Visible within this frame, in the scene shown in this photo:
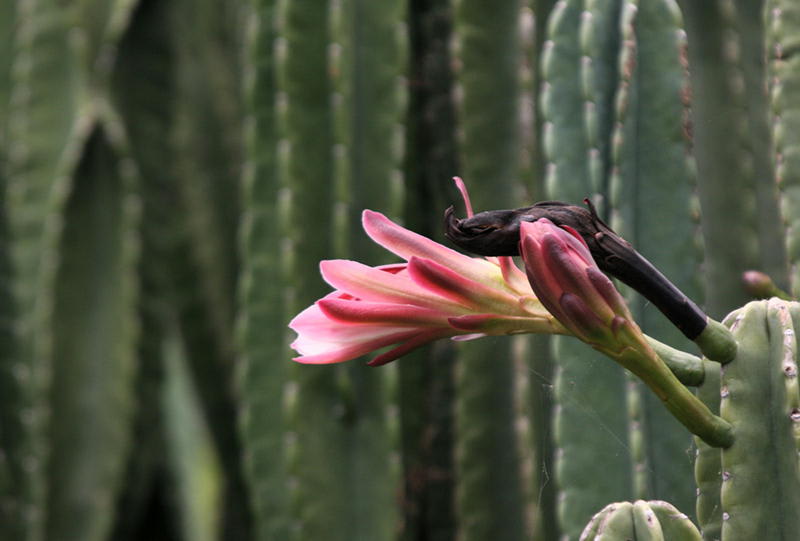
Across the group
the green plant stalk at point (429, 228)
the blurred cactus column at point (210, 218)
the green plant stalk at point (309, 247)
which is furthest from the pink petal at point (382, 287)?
the blurred cactus column at point (210, 218)

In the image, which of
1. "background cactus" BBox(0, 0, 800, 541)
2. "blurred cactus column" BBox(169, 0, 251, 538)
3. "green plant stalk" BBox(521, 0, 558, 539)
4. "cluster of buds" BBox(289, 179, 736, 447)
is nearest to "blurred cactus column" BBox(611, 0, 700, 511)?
"background cactus" BBox(0, 0, 800, 541)

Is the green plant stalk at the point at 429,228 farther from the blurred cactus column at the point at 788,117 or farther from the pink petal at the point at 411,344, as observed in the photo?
the pink petal at the point at 411,344

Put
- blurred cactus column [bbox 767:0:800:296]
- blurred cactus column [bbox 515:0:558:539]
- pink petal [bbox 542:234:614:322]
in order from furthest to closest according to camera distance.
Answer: blurred cactus column [bbox 515:0:558:539] < blurred cactus column [bbox 767:0:800:296] < pink petal [bbox 542:234:614:322]

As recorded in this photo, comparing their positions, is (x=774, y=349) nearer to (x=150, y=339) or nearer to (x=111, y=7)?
(x=150, y=339)

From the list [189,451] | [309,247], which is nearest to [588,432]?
[309,247]

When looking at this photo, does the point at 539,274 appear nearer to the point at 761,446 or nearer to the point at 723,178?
the point at 761,446

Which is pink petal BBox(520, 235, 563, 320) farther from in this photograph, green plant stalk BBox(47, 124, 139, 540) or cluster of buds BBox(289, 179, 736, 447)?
green plant stalk BBox(47, 124, 139, 540)
